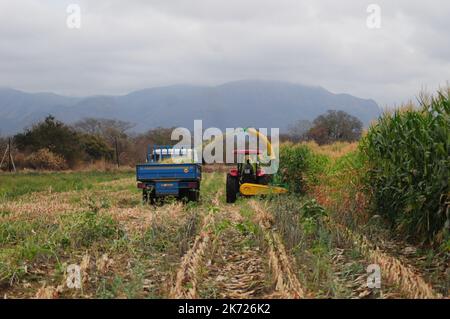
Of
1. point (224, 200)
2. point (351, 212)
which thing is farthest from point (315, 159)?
point (351, 212)

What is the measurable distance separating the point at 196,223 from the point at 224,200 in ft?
24.4

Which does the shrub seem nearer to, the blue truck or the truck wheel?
the blue truck

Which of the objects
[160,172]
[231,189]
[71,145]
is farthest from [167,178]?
[71,145]

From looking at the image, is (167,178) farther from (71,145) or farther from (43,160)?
(71,145)

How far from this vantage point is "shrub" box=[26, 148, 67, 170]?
46812mm

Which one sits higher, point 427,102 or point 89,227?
point 427,102

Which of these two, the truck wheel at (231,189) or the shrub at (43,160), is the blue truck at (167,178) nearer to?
the truck wheel at (231,189)

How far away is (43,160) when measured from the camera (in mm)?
47094

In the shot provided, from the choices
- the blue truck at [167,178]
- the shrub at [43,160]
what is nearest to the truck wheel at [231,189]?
the blue truck at [167,178]

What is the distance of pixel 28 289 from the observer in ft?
23.0

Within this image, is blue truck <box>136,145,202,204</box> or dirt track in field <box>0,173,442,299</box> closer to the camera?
dirt track in field <box>0,173,442,299</box>

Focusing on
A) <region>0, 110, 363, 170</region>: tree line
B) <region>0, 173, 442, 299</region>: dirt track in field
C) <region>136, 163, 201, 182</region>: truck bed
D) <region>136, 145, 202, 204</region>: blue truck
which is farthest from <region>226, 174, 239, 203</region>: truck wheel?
<region>0, 110, 363, 170</region>: tree line
